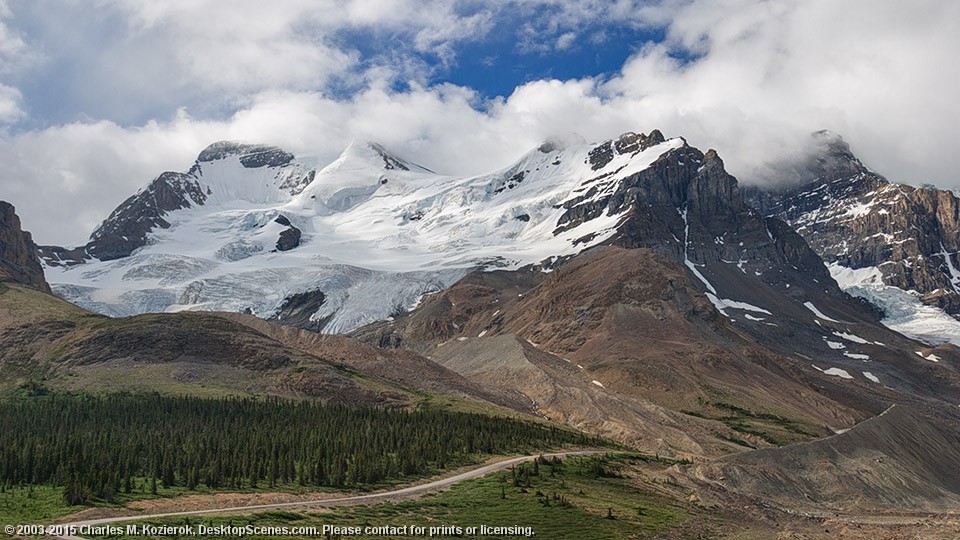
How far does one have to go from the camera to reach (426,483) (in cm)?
8106

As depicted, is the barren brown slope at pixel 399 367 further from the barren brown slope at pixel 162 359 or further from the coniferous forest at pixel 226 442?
the coniferous forest at pixel 226 442

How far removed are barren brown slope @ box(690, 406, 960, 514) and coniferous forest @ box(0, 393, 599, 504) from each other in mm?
22065

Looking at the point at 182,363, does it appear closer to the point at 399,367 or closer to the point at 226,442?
the point at 399,367

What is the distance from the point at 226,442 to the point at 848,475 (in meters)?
66.4

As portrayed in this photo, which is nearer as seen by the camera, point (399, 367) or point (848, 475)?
point (848, 475)

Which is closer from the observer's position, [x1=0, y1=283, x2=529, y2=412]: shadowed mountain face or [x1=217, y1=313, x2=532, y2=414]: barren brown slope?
[x1=0, y1=283, x2=529, y2=412]: shadowed mountain face

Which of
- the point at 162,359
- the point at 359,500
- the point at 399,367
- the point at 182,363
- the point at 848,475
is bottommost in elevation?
the point at 359,500

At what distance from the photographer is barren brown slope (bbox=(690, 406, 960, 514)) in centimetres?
9644

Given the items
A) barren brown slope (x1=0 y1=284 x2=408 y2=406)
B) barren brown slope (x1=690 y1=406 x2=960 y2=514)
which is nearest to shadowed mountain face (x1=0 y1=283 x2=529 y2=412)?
barren brown slope (x1=0 y1=284 x2=408 y2=406)

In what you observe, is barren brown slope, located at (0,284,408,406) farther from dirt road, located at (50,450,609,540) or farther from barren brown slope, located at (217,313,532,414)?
dirt road, located at (50,450,609,540)

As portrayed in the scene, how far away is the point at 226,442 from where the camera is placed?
89.8 metres

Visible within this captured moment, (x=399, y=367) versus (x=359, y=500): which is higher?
(x=399, y=367)

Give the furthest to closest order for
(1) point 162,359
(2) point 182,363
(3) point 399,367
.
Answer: (3) point 399,367 < (1) point 162,359 < (2) point 182,363

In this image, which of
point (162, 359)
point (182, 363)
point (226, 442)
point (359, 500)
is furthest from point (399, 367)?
point (359, 500)
